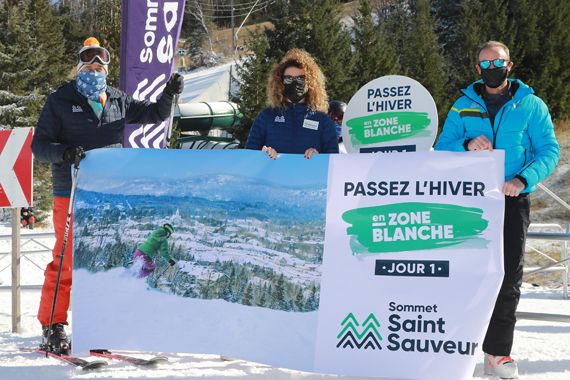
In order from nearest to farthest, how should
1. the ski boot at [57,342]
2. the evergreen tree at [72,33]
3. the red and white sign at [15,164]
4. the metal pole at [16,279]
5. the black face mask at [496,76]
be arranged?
the black face mask at [496,76] → the ski boot at [57,342] → the metal pole at [16,279] → the red and white sign at [15,164] → the evergreen tree at [72,33]

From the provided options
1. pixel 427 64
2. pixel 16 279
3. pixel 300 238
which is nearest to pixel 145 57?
pixel 16 279

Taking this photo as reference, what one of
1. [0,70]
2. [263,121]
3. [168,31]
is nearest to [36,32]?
[0,70]

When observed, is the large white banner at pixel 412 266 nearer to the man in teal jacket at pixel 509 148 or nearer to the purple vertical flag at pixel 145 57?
the man in teal jacket at pixel 509 148

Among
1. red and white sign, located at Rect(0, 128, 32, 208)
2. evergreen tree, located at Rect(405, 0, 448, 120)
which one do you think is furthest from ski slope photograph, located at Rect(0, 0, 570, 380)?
evergreen tree, located at Rect(405, 0, 448, 120)

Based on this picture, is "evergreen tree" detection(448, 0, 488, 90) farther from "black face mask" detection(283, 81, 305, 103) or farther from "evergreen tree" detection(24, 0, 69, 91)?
"black face mask" detection(283, 81, 305, 103)

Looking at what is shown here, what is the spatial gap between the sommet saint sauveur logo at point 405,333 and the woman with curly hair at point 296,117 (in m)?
1.32

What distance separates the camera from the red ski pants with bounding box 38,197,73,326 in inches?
195

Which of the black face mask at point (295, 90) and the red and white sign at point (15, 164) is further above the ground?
the black face mask at point (295, 90)

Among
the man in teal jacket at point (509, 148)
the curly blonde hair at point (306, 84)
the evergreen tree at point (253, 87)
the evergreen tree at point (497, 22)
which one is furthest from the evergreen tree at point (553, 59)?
the man in teal jacket at point (509, 148)

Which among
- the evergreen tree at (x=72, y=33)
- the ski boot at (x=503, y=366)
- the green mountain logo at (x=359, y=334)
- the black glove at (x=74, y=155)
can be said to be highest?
the evergreen tree at (x=72, y=33)

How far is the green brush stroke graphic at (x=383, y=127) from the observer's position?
217 inches

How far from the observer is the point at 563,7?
36.6 m

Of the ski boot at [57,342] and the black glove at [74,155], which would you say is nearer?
the black glove at [74,155]

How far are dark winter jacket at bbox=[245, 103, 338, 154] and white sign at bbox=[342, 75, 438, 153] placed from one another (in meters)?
0.79
